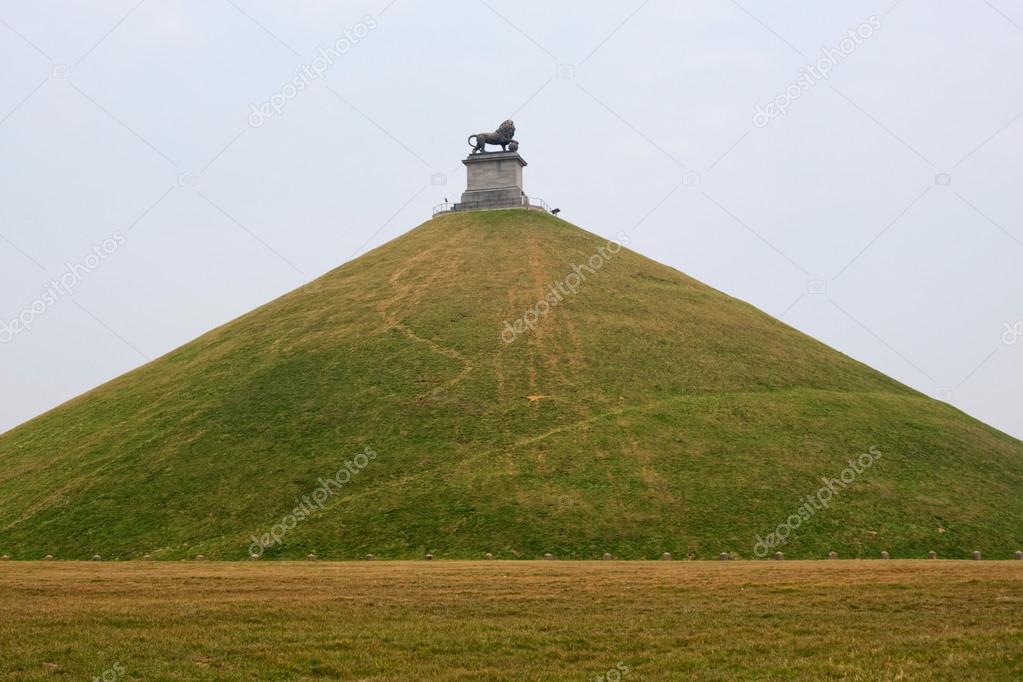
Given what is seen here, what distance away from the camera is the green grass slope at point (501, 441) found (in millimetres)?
53656

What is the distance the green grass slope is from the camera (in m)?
53.7

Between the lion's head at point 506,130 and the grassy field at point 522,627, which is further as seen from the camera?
the lion's head at point 506,130

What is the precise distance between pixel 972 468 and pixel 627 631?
50895 millimetres

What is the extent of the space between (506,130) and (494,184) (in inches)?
287

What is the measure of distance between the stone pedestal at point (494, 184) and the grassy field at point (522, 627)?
7739 centimetres

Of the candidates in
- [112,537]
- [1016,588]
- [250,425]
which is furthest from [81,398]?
[1016,588]

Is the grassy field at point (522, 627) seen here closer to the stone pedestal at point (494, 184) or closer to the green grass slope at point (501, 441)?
the green grass slope at point (501, 441)

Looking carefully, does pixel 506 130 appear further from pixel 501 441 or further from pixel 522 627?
pixel 522 627

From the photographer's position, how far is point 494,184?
10931 centimetres

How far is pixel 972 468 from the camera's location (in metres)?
65.7

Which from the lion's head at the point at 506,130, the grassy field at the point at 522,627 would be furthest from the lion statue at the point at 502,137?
the grassy field at the point at 522,627

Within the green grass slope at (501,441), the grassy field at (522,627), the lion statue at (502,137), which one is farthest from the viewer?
the lion statue at (502,137)

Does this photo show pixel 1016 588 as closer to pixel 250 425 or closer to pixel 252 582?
pixel 252 582

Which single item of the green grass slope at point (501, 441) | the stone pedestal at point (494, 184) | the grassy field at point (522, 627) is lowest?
the grassy field at point (522, 627)
